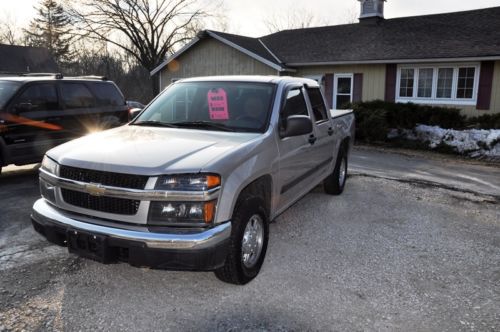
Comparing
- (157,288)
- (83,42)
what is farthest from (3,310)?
(83,42)

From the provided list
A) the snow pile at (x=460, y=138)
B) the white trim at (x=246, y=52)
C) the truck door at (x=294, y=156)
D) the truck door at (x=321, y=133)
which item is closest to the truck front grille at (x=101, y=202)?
the truck door at (x=294, y=156)

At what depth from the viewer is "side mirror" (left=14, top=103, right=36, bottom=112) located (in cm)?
721

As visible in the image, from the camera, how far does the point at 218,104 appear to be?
4.43 metres

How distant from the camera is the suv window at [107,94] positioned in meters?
8.77

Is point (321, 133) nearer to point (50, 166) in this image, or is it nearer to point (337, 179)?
point (337, 179)

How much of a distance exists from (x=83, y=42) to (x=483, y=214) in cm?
3818

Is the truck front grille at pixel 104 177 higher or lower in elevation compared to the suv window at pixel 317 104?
lower

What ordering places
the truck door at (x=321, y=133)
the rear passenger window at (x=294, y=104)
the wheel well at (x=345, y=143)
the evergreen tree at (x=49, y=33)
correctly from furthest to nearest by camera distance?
the evergreen tree at (x=49, y=33) < the wheel well at (x=345, y=143) < the truck door at (x=321, y=133) < the rear passenger window at (x=294, y=104)

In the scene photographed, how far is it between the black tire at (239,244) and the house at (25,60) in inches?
1486

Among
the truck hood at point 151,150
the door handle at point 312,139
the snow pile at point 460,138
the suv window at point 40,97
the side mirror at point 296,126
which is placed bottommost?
the snow pile at point 460,138

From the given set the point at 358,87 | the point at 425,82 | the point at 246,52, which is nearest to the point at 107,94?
the point at 246,52

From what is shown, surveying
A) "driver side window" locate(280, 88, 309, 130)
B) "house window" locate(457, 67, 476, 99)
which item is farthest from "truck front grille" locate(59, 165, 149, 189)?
"house window" locate(457, 67, 476, 99)

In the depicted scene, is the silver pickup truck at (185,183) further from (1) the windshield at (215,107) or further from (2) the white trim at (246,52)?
(2) the white trim at (246,52)

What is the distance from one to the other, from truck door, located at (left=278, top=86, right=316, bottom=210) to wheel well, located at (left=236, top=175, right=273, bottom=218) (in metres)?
0.28
